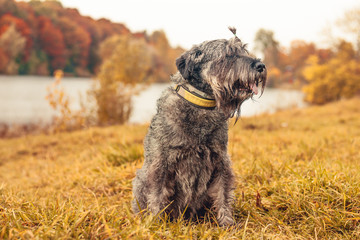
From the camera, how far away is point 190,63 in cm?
284

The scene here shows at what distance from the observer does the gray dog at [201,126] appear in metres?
2.82

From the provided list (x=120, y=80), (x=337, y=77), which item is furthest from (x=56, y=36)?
(x=337, y=77)

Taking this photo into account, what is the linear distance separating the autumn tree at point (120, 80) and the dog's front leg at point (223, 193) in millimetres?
9687

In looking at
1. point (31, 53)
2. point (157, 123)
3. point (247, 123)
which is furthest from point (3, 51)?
Answer: point (157, 123)

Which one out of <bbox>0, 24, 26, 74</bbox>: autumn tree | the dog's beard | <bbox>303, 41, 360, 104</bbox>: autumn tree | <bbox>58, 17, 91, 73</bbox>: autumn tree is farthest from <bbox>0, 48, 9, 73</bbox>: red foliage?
the dog's beard

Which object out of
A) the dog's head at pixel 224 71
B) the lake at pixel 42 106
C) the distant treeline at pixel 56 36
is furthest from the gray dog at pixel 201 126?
the distant treeline at pixel 56 36

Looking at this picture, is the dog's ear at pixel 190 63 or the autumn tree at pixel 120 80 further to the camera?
the autumn tree at pixel 120 80

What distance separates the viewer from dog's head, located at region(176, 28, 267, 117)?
2.79 m

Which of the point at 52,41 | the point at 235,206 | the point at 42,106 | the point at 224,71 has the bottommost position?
the point at 42,106

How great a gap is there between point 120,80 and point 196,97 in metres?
10.3

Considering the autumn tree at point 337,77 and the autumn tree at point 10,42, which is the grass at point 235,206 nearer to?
the autumn tree at point 337,77

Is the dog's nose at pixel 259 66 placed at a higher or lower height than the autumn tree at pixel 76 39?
lower

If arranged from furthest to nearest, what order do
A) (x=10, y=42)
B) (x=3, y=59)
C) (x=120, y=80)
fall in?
(x=3, y=59)
(x=10, y=42)
(x=120, y=80)

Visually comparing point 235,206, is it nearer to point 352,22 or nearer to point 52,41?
point 352,22
